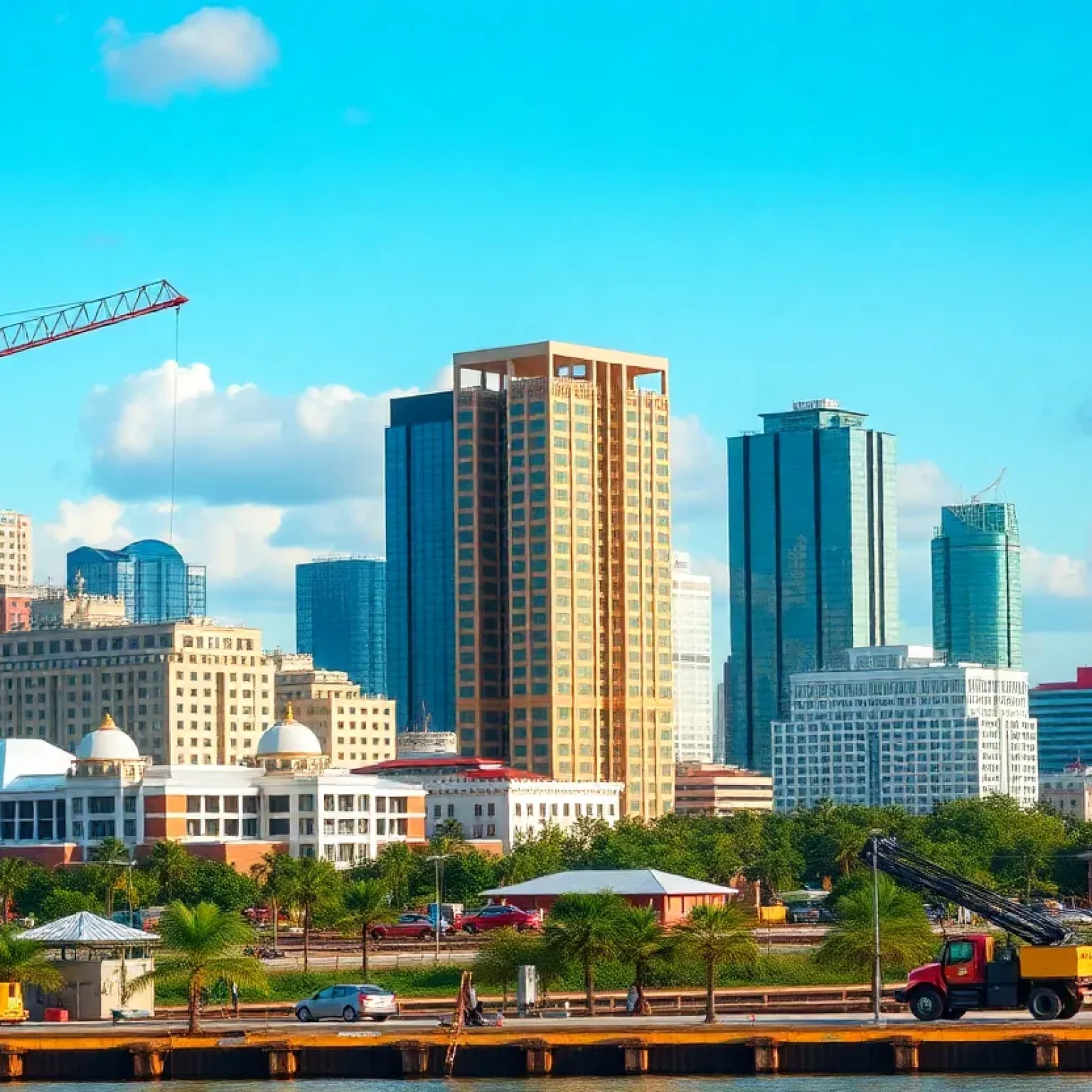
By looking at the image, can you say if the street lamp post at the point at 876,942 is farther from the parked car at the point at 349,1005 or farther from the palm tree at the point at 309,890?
the palm tree at the point at 309,890

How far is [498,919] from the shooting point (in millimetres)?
166125

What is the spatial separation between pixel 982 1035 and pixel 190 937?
3105 centimetres

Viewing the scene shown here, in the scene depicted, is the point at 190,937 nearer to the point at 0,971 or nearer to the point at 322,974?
the point at 0,971

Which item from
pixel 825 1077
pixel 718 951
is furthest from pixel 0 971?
pixel 825 1077

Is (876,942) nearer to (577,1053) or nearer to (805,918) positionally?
(577,1053)

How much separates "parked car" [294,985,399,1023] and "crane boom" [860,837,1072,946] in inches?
827

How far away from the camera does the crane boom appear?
3752 inches

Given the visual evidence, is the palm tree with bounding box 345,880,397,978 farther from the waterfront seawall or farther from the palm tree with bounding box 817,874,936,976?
→ the waterfront seawall

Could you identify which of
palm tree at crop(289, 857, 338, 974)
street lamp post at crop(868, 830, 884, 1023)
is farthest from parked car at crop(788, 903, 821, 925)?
street lamp post at crop(868, 830, 884, 1023)

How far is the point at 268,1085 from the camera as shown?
299ft

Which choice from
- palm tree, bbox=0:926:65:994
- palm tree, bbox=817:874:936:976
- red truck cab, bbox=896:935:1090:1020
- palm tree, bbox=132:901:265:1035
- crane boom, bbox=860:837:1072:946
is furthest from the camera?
palm tree, bbox=817:874:936:976

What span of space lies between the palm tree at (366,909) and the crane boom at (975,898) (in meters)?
36.7

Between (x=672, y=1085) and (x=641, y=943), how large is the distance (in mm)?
22480

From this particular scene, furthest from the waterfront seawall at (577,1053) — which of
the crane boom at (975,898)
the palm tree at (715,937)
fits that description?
the palm tree at (715,937)
